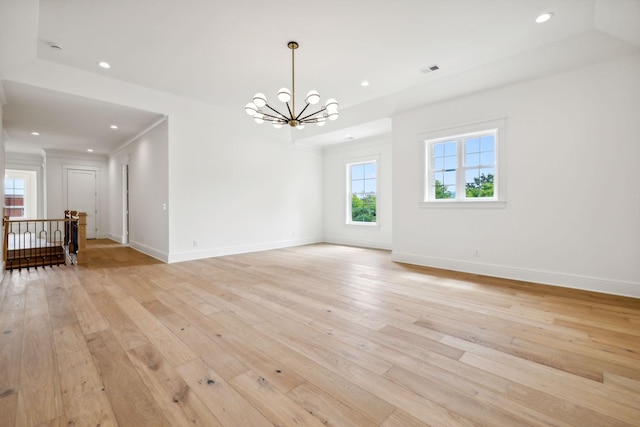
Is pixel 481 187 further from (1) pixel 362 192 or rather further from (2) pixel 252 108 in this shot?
(2) pixel 252 108

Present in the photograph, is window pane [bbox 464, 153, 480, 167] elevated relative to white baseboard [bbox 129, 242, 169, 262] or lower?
elevated

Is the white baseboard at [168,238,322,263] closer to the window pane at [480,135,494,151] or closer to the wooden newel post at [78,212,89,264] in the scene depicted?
the wooden newel post at [78,212,89,264]

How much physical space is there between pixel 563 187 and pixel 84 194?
12.6 metres

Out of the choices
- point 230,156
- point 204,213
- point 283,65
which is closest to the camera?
point 283,65

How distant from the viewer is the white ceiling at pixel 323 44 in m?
3.04

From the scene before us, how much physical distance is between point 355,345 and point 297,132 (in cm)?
627

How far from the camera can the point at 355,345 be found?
7.42 feet

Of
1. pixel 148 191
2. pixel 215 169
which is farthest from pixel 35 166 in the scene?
pixel 215 169

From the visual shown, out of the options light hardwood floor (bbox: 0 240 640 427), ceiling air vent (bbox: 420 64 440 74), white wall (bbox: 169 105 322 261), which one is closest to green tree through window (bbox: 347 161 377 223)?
white wall (bbox: 169 105 322 261)

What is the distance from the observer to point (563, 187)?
12.9 ft

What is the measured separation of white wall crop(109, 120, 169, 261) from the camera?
226 inches

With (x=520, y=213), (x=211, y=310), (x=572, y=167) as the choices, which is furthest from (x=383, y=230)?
(x=211, y=310)

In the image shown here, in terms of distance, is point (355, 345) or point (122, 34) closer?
point (355, 345)

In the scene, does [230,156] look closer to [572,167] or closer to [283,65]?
[283,65]
